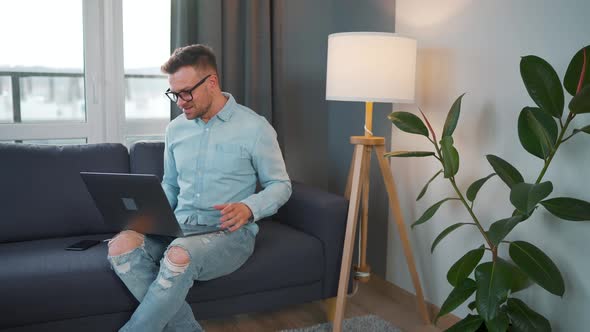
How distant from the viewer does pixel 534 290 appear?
213cm

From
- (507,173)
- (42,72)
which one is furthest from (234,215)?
(42,72)

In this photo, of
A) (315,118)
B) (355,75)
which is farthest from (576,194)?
(315,118)

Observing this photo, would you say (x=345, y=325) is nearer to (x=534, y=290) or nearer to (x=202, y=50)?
(x=534, y=290)

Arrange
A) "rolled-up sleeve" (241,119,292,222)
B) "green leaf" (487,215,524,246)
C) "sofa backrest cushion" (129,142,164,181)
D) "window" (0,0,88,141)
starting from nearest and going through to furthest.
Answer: "green leaf" (487,215,524,246), "rolled-up sleeve" (241,119,292,222), "sofa backrest cushion" (129,142,164,181), "window" (0,0,88,141)

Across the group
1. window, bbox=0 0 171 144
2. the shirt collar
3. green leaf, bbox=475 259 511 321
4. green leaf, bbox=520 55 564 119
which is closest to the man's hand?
the shirt collar

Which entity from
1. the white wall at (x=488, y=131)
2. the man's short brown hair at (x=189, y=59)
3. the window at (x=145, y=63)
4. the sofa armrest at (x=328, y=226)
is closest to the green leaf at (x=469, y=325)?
the white wall at (x=488, y=131)

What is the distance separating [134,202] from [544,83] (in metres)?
1.38

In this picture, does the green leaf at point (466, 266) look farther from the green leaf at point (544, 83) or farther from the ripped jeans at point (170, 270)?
the ripped jeans at point (170, 270)

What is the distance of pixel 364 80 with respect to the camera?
235 cm

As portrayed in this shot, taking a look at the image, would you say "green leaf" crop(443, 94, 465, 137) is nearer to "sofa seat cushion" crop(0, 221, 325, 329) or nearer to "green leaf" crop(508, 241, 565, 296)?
"green leaf" crop(508, 241, 565, 296)

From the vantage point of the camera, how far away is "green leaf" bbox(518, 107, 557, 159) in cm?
180

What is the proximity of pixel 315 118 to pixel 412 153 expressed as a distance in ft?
4.42

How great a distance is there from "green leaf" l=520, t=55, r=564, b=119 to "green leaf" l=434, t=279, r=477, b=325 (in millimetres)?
668

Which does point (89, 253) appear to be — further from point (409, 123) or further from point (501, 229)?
point (501, 229)
